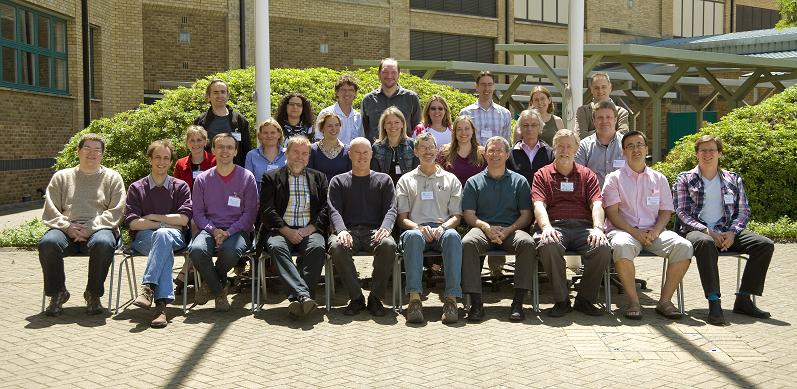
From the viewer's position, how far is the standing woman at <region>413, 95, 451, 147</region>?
9070mm

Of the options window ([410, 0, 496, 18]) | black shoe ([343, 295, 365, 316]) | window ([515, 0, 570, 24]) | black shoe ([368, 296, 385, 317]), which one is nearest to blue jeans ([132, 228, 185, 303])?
black shoe ([343, 295, 365, 316])

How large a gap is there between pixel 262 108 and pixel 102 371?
4.82 metres

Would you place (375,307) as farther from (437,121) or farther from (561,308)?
(437,121)

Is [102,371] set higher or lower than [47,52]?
lower

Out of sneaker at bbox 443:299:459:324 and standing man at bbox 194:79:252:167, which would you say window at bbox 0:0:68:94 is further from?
sneaker at bbox 443:299:459:324

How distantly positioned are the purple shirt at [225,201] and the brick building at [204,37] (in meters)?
11.9

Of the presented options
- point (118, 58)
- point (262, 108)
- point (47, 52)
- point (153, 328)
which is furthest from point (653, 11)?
point (153, 328)

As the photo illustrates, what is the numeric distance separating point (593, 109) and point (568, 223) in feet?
4.61

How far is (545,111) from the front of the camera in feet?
30.5

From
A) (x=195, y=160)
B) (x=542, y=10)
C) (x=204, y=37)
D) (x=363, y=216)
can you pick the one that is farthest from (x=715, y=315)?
(x=542, y=10)

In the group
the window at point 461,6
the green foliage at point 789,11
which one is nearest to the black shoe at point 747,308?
the window at point 461,6

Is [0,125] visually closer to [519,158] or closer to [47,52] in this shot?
[47,52]

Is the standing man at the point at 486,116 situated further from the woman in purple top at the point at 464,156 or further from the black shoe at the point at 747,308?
the black shoe at the point at 747,308

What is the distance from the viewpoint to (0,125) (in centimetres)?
1756
